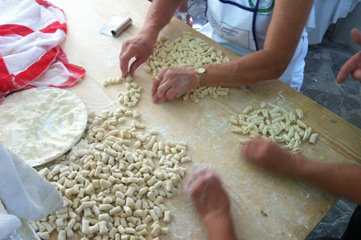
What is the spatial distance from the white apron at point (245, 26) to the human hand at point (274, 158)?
0.51 metres

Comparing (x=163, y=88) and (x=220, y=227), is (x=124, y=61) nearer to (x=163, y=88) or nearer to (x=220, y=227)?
(x=163, y=88)

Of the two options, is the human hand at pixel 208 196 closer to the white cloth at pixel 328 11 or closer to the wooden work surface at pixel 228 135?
the wooden work surface at pixel 228 135

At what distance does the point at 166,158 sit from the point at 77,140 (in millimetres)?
260

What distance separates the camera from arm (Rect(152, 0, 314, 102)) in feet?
3.35

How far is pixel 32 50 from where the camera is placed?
3.67 ft

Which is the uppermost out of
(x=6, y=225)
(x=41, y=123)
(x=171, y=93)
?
(x=6, y=225)

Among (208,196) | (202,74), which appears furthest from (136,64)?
(208,196)

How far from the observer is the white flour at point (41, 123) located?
0.91m

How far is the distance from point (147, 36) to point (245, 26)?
357 millimetres

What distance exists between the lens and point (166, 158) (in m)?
0.91

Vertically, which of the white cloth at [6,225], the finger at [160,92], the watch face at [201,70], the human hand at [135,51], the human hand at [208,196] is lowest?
the human hand at [208,196]

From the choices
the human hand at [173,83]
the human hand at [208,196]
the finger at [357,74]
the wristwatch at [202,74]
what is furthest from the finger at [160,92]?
the finger at [357,74]

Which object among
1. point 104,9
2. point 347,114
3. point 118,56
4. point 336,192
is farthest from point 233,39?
point 347,114

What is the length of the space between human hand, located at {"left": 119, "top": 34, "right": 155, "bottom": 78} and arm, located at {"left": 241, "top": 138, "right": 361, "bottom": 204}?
0.50 metres
